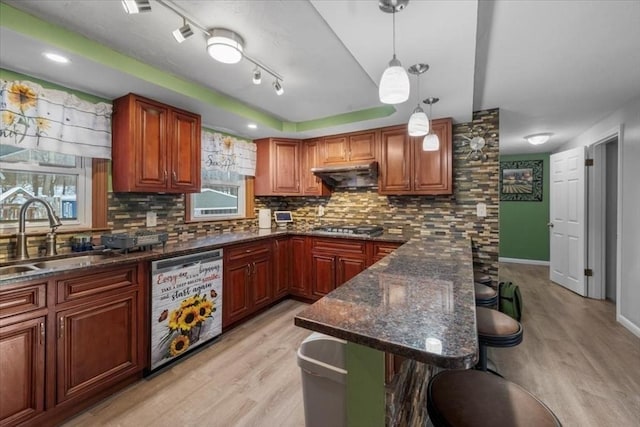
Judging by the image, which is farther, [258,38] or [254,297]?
[254,297]

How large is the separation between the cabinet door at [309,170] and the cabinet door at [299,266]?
689 millimetres

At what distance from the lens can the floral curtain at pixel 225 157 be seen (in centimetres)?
317

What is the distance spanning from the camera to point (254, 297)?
295 centimetres

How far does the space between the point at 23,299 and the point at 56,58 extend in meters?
1.40

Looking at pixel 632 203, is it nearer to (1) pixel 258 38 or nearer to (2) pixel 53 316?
(1) pixel 258 38

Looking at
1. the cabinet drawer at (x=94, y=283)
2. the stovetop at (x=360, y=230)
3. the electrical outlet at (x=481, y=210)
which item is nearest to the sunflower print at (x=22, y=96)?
the cabinet drawer at (x=94, y=283)

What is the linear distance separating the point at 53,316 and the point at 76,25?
162 cm

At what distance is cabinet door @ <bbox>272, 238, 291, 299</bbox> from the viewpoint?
3268mm

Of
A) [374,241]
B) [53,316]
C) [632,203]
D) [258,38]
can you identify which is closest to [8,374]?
[53,316]

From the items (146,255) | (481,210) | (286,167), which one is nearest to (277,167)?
(286,167)

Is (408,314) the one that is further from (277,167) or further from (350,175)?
(277,167)

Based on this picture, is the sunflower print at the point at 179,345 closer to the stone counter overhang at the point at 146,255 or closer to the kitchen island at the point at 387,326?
the stone counter overhang at the point at 146,255

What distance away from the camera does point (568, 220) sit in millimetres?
3945

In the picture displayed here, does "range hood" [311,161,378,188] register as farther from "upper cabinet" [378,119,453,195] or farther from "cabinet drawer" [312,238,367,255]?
"cabinet drawer" [312,238,367,255]
